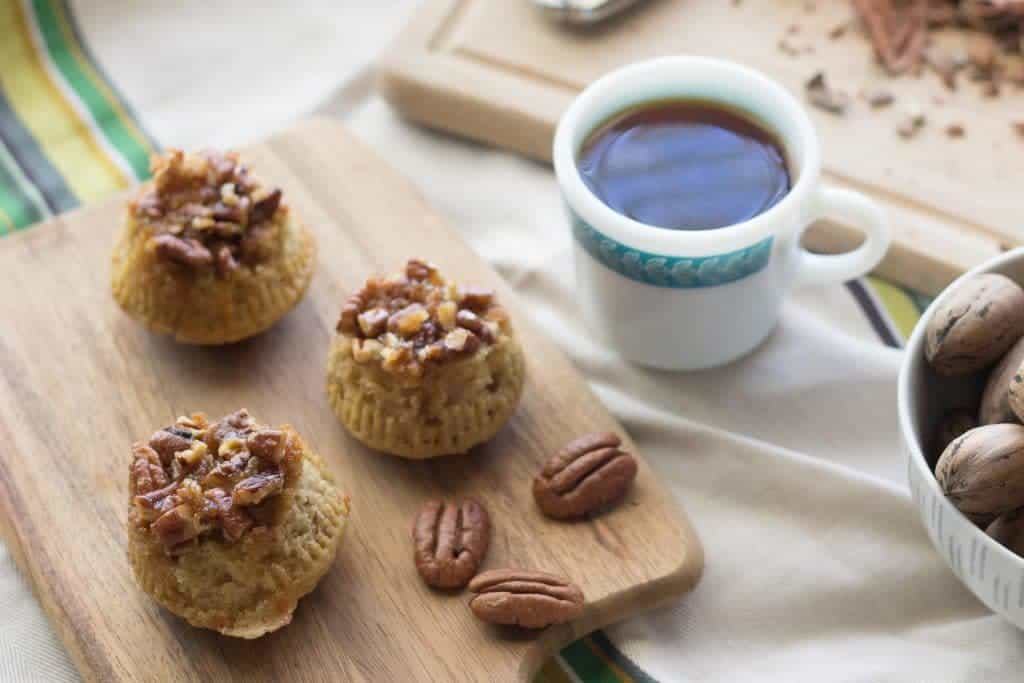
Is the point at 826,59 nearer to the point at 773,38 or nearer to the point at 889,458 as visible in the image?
the point at 773,38

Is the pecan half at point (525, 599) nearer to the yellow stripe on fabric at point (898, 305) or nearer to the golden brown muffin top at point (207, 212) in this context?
the golden brown muffin top at point (207, 212)

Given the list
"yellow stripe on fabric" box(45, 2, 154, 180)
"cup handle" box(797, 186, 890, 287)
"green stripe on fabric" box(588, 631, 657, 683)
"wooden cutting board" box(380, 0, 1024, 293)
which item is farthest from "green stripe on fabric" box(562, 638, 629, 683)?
"yellow stripe on fabric" box(45, 2, 154, 180)

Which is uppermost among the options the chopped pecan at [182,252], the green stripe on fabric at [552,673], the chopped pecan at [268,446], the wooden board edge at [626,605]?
the chopped pecan at [182,252]

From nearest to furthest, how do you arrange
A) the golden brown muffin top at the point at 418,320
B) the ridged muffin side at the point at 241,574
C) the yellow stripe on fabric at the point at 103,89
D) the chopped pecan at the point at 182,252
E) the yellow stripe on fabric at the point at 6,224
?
1. the ridged muffin side at the point at 241,574
2. the golden brown muffin top at the point at 418,320
3. the chopped pecan at the point at 182,252
4. the yellow stripe on fabric at the point at 6,224
5. the yellow stripe on fabric at the point at 103,89

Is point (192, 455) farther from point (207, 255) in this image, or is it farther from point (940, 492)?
point (940, 492)

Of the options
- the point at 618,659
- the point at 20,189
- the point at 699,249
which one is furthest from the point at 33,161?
the point at 618,659

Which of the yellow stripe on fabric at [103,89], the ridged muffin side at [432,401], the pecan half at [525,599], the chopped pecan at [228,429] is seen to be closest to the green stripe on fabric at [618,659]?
the pecan half at [525,599]
